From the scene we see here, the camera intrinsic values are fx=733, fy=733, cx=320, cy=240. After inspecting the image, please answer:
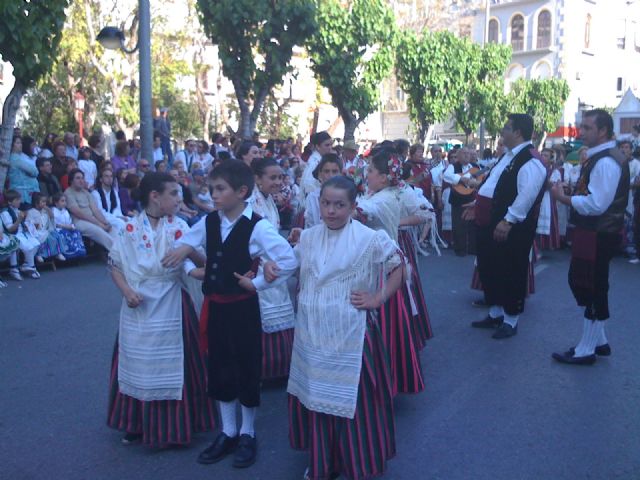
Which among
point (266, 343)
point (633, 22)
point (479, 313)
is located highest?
point (633, 22)

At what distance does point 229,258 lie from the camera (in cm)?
372

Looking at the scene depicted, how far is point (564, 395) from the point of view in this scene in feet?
16.6

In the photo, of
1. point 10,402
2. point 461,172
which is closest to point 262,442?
point 10,402

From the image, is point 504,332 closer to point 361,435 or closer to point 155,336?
point 361,435

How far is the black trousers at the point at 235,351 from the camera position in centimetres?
Answer: 382

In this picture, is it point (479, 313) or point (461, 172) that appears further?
point (461, 172)

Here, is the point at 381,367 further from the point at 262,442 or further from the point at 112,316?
the point at 112,316

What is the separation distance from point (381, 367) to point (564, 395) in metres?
2.04

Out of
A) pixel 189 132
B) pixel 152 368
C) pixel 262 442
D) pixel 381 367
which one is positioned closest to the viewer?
pixel 381 367

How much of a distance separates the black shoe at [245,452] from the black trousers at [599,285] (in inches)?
117

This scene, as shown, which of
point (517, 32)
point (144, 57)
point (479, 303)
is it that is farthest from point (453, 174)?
point (517, 32)

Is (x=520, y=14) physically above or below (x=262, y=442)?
above

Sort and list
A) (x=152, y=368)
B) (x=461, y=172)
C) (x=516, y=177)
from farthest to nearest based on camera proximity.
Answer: (x=461, y=172)
(x=516, y=177)
(x=152, y=368)

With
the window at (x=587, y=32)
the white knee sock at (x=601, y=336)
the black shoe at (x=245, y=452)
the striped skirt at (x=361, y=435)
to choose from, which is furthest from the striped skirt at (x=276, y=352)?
the window at (x=587, y=32)
